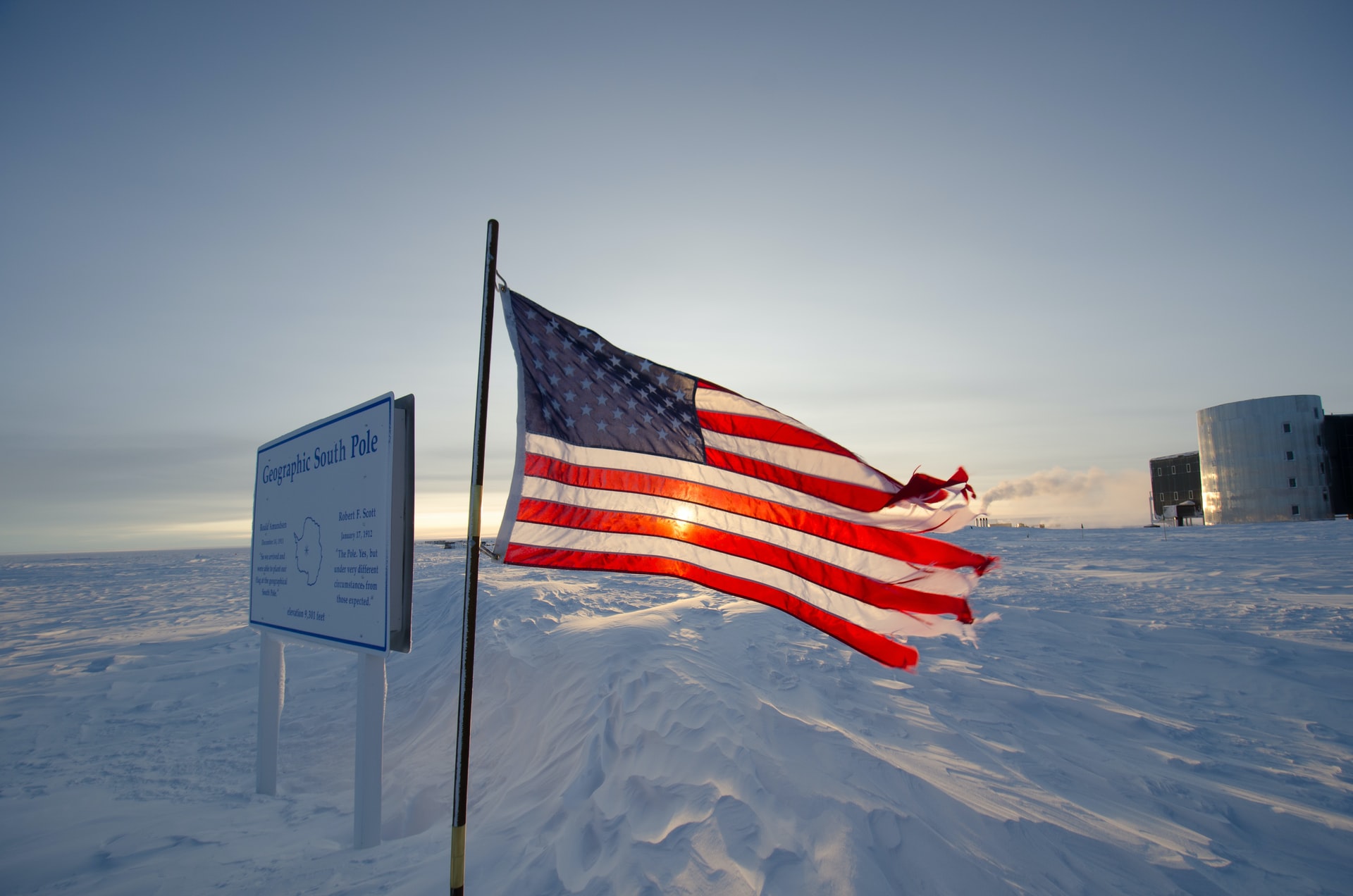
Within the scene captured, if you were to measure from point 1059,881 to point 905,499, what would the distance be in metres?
2.79

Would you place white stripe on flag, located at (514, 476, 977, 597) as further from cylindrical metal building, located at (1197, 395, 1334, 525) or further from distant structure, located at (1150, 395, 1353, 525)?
distant structure, located at (1150, 395, 1353, 525)

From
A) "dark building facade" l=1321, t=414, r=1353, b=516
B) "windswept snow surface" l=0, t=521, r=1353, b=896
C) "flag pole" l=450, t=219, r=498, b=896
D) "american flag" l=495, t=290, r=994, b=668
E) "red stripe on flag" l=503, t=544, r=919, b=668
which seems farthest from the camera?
"dark building facade" l=1321, t=414, r=1353, b=516

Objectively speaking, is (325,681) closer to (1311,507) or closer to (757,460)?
(757,460)

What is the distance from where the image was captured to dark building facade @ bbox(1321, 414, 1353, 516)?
4284 cm

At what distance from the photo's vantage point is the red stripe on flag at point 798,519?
15.3 feet

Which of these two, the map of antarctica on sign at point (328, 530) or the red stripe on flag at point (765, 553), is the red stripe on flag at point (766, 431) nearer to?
the red stripe on flag at point (765, 553)

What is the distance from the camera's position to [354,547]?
5.07 m

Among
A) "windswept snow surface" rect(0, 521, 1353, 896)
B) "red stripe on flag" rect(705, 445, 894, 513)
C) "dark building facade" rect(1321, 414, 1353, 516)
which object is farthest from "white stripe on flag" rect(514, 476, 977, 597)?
"dark building facade" rect(1321, 414, 1353, 516)

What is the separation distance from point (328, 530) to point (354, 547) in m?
0.58

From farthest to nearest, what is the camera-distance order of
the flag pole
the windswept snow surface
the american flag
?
the windswept snow surface, the american flag, the flag pole

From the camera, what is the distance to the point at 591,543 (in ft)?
15.0

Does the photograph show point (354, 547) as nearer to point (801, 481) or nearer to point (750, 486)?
point (750, 486)

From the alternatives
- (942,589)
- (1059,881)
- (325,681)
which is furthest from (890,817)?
(325,681)

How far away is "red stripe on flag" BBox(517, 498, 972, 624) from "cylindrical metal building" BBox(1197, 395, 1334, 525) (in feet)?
168
